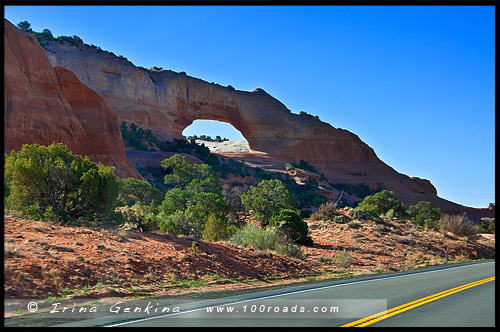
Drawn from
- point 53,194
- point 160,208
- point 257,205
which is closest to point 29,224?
point 53,194

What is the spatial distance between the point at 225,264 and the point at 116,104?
61.8 meters

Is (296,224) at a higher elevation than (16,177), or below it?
below

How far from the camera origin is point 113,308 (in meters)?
7.98

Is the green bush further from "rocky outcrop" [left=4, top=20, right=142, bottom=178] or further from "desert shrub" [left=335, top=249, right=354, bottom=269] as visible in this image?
"rocky outcrop" [left=4, top=20, right=142, bottom=178]

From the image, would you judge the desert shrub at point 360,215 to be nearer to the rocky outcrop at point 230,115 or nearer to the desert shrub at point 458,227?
the desert shrub at point 458,227

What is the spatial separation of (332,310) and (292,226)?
53.8 ft

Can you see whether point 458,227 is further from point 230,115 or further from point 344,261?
point 230,115

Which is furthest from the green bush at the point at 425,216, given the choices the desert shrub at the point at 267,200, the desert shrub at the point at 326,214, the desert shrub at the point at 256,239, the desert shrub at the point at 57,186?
the desert shrub at the point at 57,186

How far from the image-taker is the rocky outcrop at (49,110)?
36.9 m

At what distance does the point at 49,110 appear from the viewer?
4022 centimetres

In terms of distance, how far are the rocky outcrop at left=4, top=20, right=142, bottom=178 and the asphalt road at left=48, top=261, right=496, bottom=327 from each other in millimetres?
31496

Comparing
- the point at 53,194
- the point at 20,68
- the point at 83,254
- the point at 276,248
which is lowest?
the point at 276,248

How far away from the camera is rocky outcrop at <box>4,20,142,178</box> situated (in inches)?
1453
